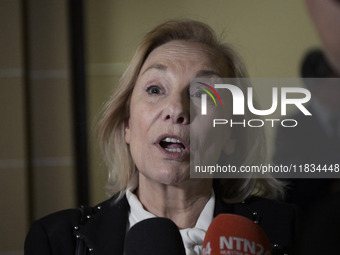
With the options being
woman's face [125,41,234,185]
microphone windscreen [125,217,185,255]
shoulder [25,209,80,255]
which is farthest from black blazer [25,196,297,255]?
microphone windscreen [125,217,185,255]

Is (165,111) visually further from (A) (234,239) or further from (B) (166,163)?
(A) (234,239)

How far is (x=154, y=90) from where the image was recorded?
3.06 feet

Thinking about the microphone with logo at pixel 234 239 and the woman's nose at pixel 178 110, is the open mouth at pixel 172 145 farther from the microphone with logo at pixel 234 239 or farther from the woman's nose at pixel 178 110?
the microphone with logo at pixel 234 239

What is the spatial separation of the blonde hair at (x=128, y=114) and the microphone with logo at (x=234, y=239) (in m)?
0.33

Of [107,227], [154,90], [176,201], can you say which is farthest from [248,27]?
[107,227]

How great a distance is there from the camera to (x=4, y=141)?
1.35 metres

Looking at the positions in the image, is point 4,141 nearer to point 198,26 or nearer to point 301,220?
point 198,26

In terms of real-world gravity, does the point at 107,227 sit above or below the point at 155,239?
below

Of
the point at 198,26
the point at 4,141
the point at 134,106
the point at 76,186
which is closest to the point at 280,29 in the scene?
the point at 198,26

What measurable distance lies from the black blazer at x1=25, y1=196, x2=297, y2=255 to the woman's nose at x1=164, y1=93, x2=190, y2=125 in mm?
198

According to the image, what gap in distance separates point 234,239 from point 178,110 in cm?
33

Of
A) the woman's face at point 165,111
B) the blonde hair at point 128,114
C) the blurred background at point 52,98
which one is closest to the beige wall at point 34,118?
the blurred background at point 52,98

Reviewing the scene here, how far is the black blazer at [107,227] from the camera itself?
Answer: 904 mm

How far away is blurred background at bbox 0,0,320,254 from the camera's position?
51.0 inches
